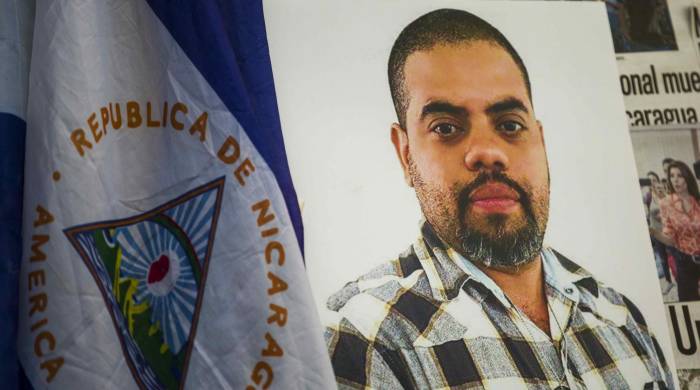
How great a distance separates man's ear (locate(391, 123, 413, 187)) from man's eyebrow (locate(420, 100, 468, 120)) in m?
0.05

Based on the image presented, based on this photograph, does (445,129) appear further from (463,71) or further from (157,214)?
(157,214)

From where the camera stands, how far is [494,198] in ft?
3.90

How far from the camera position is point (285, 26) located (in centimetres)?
119

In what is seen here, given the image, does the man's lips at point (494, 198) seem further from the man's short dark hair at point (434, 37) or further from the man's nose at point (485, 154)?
the man's short dark hair at point (434, 37)

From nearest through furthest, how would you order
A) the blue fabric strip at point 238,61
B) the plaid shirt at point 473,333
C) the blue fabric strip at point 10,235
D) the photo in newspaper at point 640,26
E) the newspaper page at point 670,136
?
the blue fabric strip at point 10,235 → the blue fabric strip at point 238,61 → the plaid shirt at point 473,333 → the newspaper page at point 670,136 → the photo in newspaper at point 640,26

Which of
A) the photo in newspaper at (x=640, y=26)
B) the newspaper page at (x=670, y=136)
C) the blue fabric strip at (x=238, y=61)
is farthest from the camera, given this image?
the photo in newspaper at (x=640, y=26)

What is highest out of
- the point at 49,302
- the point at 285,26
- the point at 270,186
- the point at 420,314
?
the point at 285,26

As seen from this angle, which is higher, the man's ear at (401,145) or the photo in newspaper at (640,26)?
the photo in newspaper at (640,26)

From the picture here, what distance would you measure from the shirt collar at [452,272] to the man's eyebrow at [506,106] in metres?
0.26

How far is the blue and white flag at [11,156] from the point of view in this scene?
800 millimetres

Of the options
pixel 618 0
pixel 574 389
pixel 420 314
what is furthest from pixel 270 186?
pixel 618 0

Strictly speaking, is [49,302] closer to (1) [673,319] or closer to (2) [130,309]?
(2) [130,309]

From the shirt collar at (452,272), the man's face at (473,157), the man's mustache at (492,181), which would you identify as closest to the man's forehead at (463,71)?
the man's face at (473,157)

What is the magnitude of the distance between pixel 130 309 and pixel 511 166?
723mm
